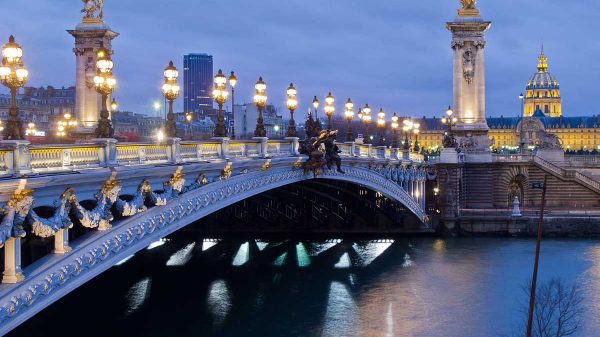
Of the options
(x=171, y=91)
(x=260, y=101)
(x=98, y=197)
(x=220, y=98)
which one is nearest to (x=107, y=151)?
(x=98, y=197)

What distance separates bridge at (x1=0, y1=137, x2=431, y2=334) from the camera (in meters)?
16.7

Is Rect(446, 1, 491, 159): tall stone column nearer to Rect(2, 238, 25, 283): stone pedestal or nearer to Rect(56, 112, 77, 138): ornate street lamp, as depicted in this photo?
Rect(56, 112, 77, 138): ornate street lamp

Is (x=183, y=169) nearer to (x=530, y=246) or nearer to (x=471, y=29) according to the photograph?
(x=530, y=246)

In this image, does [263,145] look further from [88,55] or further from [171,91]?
[88,55]

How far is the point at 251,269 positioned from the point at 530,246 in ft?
56.1

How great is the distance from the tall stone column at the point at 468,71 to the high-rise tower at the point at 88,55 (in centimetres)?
2598

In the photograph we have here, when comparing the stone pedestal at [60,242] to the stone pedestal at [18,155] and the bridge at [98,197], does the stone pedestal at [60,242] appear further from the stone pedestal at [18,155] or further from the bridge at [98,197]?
the stone pedestal at [18,155]

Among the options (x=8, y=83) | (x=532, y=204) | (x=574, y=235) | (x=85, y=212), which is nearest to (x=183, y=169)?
(x=85, y=212)

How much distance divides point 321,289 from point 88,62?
23.7 metres

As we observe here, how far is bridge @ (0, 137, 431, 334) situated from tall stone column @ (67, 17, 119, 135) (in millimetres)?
27412

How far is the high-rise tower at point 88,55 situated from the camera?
2210 inches

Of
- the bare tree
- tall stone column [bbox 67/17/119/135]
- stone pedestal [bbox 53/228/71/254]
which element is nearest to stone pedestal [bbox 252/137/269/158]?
the bare tree

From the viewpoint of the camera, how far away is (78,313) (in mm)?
34031

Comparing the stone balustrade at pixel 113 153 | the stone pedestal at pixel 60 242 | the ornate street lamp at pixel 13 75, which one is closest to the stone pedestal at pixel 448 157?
the stone balustrade at pixel 113 153
